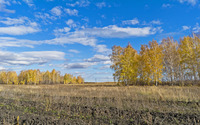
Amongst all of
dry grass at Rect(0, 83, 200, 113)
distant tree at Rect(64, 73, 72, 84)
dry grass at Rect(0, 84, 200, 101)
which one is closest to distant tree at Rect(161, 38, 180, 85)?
dry grass at Rect(0, 84, 200, 101)

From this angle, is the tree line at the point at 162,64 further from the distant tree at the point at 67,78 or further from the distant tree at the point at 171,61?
the distant tree at the point at 67,78

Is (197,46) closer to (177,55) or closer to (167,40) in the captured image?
(177,55)

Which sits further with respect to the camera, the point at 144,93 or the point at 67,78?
the point at 67,78

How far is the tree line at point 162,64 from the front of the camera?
27.1m

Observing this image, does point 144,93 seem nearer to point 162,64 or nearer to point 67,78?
point 162,64

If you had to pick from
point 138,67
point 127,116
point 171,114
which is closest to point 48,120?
point 127,116

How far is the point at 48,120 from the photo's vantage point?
221 inches

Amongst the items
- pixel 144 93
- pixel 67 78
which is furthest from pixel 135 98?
pixel 67 78

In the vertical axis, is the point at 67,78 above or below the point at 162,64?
below

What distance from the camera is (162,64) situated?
27.4 metres

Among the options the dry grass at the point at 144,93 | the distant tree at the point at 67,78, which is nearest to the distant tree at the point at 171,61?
the dry grass at the point at 144,93

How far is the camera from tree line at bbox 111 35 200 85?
27.1 meters

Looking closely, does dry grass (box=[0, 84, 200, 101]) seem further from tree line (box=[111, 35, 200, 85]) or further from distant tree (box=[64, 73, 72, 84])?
distant tree (box=[64, 73, 72, 84])

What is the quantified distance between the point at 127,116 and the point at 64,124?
2.88 m
